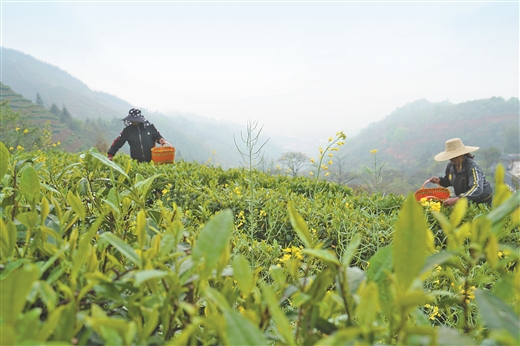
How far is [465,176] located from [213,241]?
502cm

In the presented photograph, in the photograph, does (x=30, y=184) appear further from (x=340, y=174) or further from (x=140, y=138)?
(x=340, y=174)

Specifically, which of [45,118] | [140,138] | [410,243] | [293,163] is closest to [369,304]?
[410,243]

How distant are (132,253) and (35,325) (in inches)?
6.7

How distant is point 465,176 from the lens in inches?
181

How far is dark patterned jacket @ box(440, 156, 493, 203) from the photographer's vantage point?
406 cm

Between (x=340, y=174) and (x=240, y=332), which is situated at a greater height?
(x=240, y=332)

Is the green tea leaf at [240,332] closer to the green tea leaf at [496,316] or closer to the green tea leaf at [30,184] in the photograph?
the green tea leaf at [496,316]

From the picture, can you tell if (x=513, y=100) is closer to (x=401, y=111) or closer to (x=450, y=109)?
(x=450, y=109)

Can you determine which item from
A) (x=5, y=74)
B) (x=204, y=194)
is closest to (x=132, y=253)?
(x=204, y=194)

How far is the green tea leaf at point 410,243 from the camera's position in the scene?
0.42 m

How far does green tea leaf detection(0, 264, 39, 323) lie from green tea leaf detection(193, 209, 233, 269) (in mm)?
216

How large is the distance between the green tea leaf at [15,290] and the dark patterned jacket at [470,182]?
14.1 feet

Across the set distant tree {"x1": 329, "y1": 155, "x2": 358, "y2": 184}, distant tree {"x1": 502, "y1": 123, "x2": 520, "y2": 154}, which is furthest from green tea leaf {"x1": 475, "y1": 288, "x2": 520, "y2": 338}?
distant tree {"x1": 502, "y1": 123, "x2": 520, "y2": 154}

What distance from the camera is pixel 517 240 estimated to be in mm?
3057
